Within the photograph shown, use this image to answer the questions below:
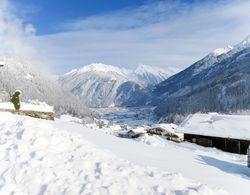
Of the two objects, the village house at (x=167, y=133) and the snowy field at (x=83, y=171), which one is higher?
the village house at (x=167, y=133)

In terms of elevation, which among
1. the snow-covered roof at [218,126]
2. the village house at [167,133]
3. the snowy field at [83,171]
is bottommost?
the snowy field at [83,171]

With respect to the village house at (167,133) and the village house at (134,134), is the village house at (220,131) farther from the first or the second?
the village house at (134,134)

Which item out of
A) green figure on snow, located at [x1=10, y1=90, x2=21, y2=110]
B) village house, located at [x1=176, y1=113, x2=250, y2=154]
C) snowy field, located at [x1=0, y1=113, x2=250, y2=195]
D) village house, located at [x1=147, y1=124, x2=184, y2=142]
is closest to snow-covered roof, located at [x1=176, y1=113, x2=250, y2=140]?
village house, located at [x1=176, y1=113, x2=250, y2=154]

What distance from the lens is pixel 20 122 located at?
19.0 m

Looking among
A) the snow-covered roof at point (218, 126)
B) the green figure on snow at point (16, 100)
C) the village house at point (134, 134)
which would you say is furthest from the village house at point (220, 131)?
the green figure on snow at point (16, 100)

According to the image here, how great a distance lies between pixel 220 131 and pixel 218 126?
1.64 m

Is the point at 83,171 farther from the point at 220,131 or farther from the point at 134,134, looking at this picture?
the point at 134,134

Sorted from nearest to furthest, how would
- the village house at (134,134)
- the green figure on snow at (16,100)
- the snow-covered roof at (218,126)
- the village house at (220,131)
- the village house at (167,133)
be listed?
the green figure on snow at (16,100) < the village house at (220,131) < the snow-covered roof at (218,126) < the village house at (167,133) < the village house at (134,134)

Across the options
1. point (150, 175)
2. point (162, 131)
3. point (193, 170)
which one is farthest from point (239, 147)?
point (150, 175)

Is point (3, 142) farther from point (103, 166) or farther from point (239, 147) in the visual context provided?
point (239, 147)

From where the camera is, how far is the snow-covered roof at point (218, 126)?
51594mm

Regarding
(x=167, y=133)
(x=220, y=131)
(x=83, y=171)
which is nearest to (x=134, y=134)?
→ (x=167, y=133)

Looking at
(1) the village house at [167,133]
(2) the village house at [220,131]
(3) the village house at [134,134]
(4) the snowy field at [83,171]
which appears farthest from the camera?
(3) the village house at [134,134]

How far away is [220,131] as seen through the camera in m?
53.4
